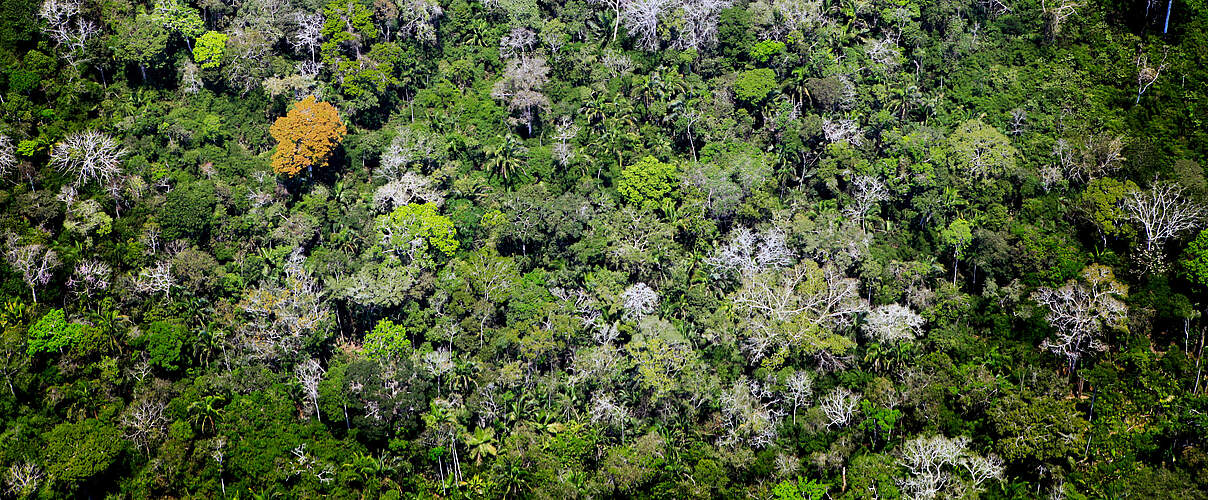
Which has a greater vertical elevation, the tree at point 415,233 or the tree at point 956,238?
the tree at point 415,233

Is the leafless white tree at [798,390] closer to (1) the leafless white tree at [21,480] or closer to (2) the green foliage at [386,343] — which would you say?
(2) the green foliage at [386,343]

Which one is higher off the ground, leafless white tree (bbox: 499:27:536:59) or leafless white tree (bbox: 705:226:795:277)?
leafless white tree (bbox: 499:27:536:59)

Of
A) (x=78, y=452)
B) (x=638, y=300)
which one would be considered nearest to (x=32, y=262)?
(x=78, y=452)

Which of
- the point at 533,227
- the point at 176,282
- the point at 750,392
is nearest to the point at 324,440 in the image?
the point at 176,282

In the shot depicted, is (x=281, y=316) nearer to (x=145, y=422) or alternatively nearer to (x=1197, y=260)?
(x=145, y=422)

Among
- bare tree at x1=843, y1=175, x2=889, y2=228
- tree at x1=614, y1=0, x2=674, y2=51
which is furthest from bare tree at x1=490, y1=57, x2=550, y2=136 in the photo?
bare tree at x1=843, y1=175, x2=889, y2=228

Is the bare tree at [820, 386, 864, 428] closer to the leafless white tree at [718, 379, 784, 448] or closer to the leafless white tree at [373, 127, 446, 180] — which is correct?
the leafless white tree at [718, 379, 784, 448]

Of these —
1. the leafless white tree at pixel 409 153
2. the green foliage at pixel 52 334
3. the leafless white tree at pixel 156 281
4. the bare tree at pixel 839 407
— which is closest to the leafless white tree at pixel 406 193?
the leafless white tree at pixel 409 153
